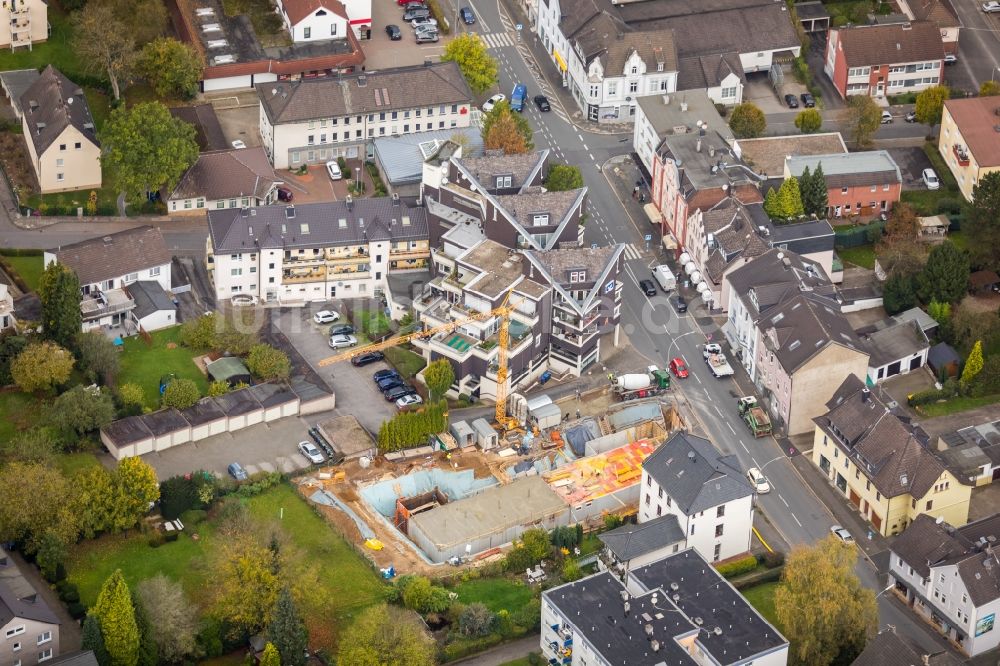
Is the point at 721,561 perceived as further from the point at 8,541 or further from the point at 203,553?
the point at 8,541

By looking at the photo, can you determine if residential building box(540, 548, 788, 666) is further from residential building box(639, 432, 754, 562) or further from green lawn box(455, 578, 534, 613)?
residential building box(639, 432, 754, 562)

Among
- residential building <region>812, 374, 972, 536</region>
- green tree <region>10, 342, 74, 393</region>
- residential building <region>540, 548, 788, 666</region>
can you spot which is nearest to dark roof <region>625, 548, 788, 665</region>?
residential building <region>540, 548, 788, 666</region>

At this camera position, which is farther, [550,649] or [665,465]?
[665,465]

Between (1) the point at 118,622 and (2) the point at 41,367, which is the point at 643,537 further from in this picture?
(2) the point at 41,367

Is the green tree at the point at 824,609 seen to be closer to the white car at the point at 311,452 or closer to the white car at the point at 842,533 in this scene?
the white car at the point at 842,533

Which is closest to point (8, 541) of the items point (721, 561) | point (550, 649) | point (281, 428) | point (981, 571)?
point (281, 428)
